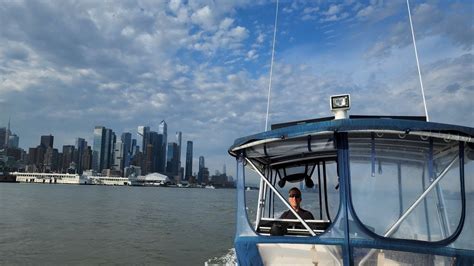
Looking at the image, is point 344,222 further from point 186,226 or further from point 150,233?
point 186,226

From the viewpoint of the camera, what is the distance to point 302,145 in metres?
6.74

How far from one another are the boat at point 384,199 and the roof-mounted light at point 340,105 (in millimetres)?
14

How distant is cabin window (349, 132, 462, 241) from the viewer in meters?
5.80

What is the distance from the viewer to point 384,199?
599 cm

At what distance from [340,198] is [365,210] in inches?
14.3

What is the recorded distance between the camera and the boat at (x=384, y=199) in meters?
5.63

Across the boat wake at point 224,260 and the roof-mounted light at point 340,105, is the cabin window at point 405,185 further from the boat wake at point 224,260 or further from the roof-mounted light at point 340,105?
the boat wake at point 224,260

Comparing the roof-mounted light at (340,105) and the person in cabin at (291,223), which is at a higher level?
the roof-mounted light at (340,105)

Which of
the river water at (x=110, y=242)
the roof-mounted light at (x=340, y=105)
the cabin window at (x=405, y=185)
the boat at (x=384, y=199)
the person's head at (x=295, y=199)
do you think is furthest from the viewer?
the river water at (x=110, y=242)

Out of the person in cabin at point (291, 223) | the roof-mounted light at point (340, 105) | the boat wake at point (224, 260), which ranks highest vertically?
the roof-mounted light at point (340, 105)

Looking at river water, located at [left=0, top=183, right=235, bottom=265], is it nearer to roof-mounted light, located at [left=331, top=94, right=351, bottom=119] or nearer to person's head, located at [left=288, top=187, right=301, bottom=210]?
person's head, located at [left=288, top=187, right=301, bottom=210]

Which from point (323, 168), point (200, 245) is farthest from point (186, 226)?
point (323, 168)

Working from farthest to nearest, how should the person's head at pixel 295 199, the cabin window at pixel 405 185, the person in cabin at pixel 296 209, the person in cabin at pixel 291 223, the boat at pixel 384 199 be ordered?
the person's head at pixel 295 199, the person in cabin at pixel 296 209, the person in cabin at pixel 291 223, the cabin window at pixel 405 185, the boat at pixel 384 199

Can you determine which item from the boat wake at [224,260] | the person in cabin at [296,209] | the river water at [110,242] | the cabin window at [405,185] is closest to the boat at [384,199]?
the cabin window at [405,185]
